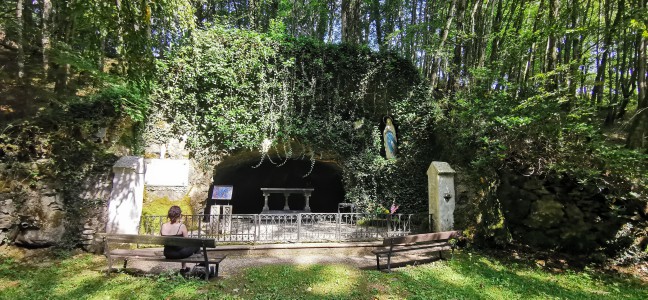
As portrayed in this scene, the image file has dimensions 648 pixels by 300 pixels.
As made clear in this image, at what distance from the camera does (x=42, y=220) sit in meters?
6.27

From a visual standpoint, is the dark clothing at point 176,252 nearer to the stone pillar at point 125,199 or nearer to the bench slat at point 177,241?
the bench slat at point 177,241

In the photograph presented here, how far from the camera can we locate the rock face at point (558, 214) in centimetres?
704

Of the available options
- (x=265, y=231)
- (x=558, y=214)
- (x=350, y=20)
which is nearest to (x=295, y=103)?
(x=265, y=231)

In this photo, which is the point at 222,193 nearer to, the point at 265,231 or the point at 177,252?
the point at 265,231

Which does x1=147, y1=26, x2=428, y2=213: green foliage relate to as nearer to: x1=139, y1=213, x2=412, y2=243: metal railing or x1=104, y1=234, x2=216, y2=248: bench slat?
x1=139, y1=213, x2=412, y2=243: metal railing

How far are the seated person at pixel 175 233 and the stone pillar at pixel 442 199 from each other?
5702 mm

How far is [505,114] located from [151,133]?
375 inches

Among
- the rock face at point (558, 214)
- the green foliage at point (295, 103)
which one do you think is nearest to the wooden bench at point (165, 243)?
the green foliage at point (295, 103)

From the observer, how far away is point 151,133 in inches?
353

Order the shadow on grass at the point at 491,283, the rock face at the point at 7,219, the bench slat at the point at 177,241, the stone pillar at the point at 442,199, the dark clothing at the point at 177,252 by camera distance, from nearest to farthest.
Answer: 1. the bench slat at the point at 177,241
2. the dark clothing at the point at 177,252
3. the shadow on grass at the point at 491,283
4. the rock face at the point at 7,219
5. the stone pillar at the point at 442,199

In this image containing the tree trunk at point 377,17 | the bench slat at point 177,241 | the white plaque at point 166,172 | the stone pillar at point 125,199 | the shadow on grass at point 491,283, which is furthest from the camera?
the tree trunk at point 377,17

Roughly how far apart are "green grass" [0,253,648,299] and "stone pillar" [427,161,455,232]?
1574mm

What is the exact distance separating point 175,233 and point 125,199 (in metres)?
2.57

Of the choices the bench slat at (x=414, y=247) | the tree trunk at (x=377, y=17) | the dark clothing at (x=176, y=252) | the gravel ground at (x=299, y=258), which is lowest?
the gravel ground at (x=299, y=258)
